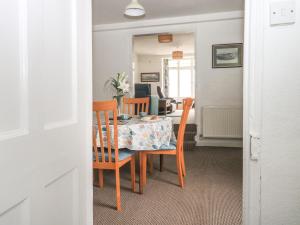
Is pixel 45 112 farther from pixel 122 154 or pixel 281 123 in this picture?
pixel 122 154

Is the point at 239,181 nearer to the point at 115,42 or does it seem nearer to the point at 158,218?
the point at 158,218

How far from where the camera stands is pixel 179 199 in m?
2.42

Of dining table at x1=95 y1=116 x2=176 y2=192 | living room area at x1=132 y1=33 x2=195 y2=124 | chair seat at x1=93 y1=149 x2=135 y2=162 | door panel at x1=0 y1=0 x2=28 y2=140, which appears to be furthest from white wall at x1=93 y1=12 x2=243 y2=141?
living room area at x1=132 y1=33 x2=195 y2=124

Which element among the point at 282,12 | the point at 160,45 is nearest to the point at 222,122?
the point at 282,12

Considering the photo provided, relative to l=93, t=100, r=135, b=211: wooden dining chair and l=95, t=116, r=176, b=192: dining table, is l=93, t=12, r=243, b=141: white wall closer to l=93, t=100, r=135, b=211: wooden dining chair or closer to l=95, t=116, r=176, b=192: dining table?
l=95, t=116, r=176, b=192: dining table

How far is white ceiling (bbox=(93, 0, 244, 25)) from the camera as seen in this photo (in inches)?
160

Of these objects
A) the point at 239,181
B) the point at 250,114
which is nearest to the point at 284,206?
the point at 250,114

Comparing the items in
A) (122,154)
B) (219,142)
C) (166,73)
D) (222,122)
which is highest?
(166,73)

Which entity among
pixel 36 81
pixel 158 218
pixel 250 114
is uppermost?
pixel 36 81

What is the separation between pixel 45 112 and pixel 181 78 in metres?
10.9

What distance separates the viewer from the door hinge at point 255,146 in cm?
104

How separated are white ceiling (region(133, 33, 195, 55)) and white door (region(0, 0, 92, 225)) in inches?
267

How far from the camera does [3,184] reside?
0.66m

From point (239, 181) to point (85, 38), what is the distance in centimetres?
248
